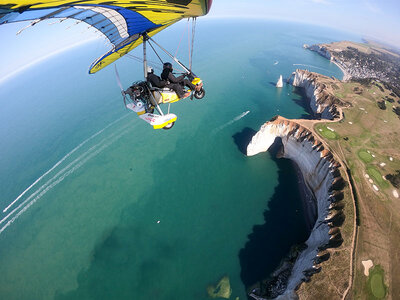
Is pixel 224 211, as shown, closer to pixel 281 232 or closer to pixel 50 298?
pixel 281 232

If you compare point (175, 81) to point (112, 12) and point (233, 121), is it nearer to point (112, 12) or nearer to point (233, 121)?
point (112, 12)

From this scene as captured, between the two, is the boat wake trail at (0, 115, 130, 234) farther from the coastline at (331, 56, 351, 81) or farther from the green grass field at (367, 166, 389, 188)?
the coastline at (331, 56, 351, 81)

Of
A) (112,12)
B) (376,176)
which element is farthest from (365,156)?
(112,12)

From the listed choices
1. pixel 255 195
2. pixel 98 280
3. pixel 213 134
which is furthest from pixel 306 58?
pixel 98 280

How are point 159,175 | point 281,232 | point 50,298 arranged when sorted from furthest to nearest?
point 159,175, point 281,232, point 50,298

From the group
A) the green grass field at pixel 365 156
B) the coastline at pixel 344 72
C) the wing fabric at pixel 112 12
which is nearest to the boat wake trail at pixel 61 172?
the wing fabric at pixel 112 12

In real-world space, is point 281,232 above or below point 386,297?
below

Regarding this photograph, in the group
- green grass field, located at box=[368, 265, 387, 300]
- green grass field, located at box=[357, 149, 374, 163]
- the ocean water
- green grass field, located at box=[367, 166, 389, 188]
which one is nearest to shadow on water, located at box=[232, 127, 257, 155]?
the ocean water
